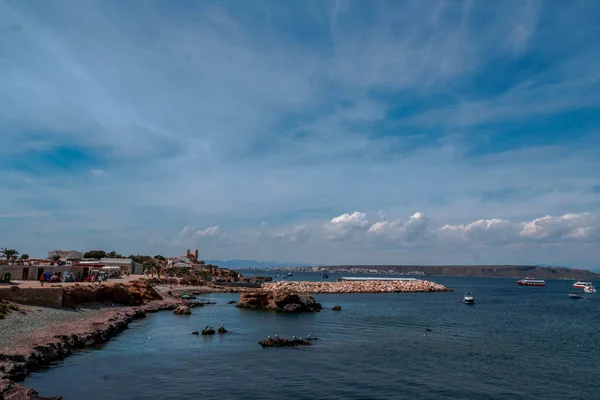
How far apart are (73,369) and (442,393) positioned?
27426 millimetres

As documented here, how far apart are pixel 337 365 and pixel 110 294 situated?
45721 mm

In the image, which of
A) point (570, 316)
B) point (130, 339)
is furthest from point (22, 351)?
point (570, 316)

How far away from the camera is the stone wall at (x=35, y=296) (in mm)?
49156

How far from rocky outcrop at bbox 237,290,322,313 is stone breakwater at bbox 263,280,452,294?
1740 inches

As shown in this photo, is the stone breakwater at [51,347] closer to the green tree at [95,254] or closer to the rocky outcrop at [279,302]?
the rocky outcrop at [279,302]

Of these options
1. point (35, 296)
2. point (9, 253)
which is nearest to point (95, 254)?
point (9, 253)

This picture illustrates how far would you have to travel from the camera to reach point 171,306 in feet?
265

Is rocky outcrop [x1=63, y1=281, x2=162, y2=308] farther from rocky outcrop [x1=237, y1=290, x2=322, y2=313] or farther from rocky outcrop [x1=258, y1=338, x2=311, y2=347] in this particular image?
rocky outcrop [x1=258, y1=338, x2=311, y2=347]

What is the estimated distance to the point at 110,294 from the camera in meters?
68.4

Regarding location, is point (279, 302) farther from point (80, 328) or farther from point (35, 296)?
point (80, 328)

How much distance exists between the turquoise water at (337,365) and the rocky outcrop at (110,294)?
29.0ft

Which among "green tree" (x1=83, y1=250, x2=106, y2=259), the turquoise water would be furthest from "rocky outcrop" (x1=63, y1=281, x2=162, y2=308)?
"green tree" (x1=83, y1=250, x2=106, y2=259)

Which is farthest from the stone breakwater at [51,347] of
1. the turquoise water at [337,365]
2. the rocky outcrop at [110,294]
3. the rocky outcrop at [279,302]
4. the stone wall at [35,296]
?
the rocky outcrop at [279,302]

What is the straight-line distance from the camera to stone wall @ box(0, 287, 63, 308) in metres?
49.2
